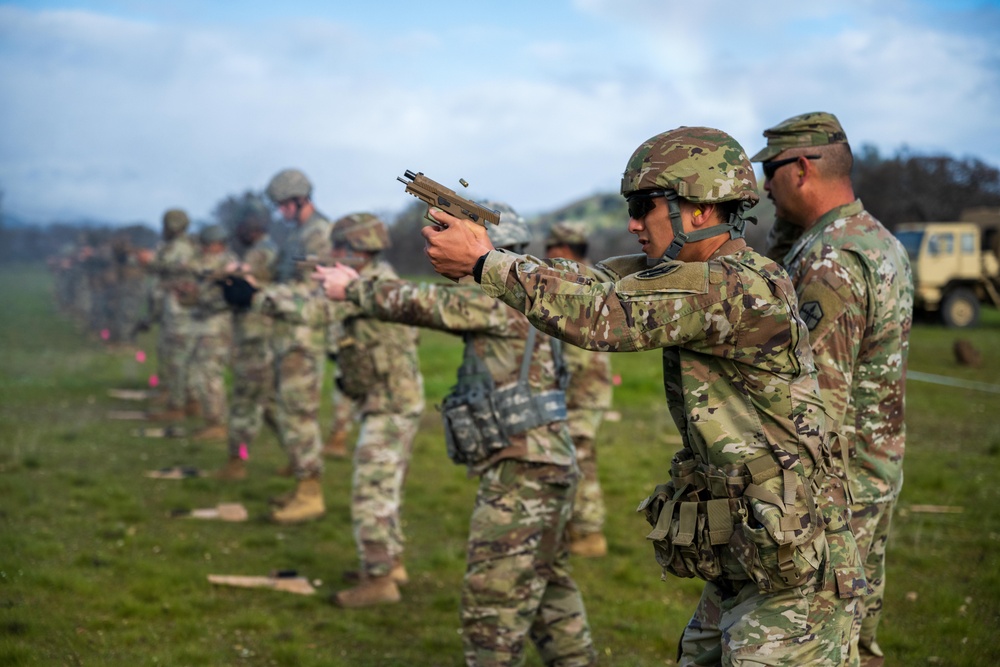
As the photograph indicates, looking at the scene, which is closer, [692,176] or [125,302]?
[692,176]

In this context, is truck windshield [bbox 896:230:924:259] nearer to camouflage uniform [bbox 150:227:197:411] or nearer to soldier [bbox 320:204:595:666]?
camouflage uniform [bbox 150:227:197:411]

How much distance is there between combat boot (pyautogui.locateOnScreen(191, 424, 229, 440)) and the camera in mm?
12594

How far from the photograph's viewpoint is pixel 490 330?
4.96 meters

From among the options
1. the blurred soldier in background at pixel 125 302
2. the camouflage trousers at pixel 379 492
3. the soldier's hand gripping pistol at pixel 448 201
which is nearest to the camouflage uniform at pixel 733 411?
the soldier's hand gripping pistol at pixel 448 201

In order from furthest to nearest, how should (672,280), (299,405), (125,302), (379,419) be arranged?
(125,302), (299,405), (379,419), (672,280)

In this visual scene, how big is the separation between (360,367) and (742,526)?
167 inches

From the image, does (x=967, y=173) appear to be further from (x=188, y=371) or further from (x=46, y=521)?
(x=46, y=521)

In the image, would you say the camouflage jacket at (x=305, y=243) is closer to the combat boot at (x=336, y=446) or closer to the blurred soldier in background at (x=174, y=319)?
the combat boot at (x=336, y=446)

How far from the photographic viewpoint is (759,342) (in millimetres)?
3018

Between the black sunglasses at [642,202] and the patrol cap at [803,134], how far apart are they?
1340 mm

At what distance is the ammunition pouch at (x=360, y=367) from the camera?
689 centimetres

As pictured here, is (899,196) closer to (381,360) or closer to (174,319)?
(174,319)

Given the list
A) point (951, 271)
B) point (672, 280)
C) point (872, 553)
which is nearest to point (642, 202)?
point (672, 280)

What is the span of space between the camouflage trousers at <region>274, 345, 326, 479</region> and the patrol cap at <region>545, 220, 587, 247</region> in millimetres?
2423
